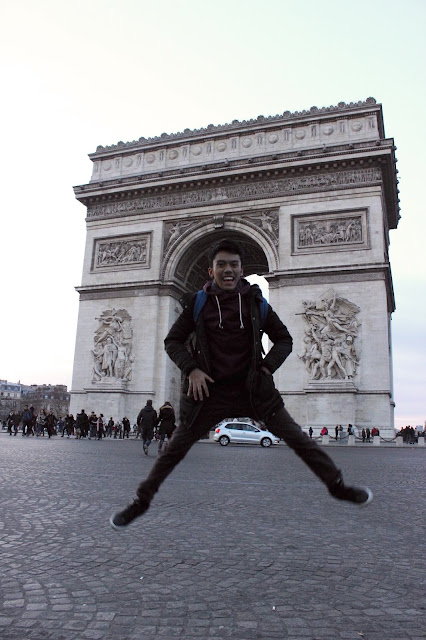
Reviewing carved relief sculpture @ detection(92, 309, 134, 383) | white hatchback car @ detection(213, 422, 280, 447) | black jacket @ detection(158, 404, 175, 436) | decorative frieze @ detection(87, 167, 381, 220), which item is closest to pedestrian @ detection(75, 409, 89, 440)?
Result: carved relief sculpture @ detection(92, 309, 134, 383)

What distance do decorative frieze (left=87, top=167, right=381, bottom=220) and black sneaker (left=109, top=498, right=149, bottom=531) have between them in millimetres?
24367

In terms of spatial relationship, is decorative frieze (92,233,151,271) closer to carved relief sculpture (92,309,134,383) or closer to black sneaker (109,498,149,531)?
carved relief sculpture (92,309,134,383)

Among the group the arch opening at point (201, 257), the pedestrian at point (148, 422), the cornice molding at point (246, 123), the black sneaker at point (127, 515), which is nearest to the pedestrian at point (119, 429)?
the arch opening at point (201, 257)

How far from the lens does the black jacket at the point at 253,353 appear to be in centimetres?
285

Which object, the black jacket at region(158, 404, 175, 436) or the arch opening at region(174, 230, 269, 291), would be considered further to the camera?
the arch opening at region(174, 230, 269, 291)

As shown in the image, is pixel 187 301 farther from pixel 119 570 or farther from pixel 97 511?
pixel 97 511

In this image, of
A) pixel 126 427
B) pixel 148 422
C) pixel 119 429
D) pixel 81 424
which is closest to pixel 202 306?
pixel 148 422

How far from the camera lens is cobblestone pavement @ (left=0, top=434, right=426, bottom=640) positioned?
2.41 m

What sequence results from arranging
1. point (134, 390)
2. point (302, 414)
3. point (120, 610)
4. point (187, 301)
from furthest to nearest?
1. point (134, 390)
2. point (302, 414)
3. point (187, 301)
4. point (120, 610)

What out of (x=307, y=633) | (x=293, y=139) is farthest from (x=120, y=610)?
(x=293, y=139)

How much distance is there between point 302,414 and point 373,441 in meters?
3.09

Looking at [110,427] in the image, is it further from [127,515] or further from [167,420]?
[127,515]

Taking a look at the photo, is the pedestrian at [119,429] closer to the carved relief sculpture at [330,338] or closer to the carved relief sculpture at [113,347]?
the carved relief sculpture at [113,347]

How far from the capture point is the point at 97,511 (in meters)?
5.04
